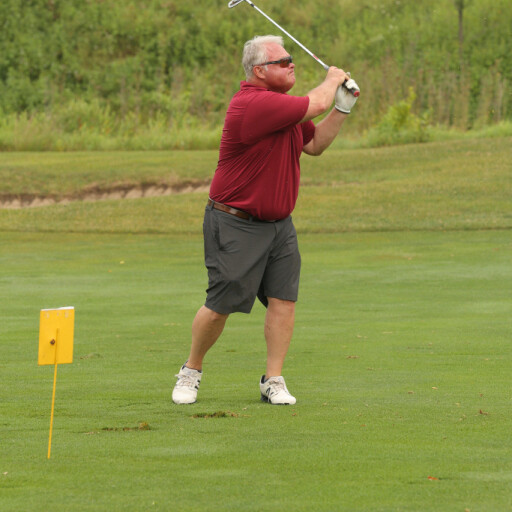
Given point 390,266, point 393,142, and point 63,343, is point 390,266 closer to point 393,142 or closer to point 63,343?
point 63,343

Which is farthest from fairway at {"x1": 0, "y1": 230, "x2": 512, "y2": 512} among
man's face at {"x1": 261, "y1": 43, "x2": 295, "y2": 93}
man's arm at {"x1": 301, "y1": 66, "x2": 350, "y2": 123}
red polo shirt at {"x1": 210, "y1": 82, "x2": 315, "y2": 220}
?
man's face at {"x1": 261, "y1": 43, "x2": 295, "y2": 93}

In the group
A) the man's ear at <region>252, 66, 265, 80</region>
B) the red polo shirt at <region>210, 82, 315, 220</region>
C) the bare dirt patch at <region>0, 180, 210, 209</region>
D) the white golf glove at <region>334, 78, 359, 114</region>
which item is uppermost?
the man's ear at <region>252, 66, 265, 80</region>

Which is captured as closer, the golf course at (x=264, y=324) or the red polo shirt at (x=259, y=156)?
the golf course at (x=264, y=324)

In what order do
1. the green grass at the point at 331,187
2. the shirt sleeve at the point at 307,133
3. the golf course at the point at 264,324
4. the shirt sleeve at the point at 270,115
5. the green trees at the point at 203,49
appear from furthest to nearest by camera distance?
the green trees at the point at 203,49, the green grass at the point at 331,187, the shirt sleeve at the point at 307,133, the shirt sleeve at the point at 270,115, the golf course at the point at 264,324

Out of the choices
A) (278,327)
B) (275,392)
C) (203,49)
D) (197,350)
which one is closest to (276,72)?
(278,327)

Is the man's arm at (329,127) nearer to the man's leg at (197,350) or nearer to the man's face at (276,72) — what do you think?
the man's face at (276,72)

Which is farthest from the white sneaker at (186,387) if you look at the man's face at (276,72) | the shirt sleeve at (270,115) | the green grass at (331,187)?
the green grass at (331,187)

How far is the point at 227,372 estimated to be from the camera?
7094 mm

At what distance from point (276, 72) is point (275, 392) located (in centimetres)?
166

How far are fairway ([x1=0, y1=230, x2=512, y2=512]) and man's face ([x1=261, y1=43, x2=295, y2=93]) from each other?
1.65 metres

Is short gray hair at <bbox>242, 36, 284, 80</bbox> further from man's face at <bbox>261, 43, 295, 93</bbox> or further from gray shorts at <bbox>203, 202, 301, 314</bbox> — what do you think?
gray shorts at <bbox>203, 202, 301, 314</bbox>

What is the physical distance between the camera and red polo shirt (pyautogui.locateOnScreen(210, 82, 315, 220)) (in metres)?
5.81

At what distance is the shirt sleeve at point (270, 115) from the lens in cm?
577

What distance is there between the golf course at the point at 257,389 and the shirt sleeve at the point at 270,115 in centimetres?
138
